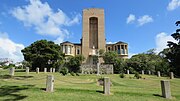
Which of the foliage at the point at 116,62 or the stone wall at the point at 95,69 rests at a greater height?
the foliage at the point at 116,62

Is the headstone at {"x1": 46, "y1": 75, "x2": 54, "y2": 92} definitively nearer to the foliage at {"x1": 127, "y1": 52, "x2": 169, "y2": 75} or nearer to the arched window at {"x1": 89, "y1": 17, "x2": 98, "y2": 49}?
the foliage at {"x1": 127, "y1": 52, "x2": 169, "y2": 75}

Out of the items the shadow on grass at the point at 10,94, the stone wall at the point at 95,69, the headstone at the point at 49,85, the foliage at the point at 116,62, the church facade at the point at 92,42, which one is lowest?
the shadow on grass at the point at 10,94

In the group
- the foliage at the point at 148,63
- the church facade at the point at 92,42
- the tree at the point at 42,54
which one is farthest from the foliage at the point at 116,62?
the tree at the point at 42,54

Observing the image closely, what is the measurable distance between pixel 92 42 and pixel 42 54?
2248 cm

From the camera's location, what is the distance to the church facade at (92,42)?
195 ft

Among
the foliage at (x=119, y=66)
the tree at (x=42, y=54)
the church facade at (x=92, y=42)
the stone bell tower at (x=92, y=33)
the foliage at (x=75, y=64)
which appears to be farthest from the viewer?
the stone bell tower at (x=92, y=33)

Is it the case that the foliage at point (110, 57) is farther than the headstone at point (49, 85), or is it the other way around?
the foliage at point (110, 57)

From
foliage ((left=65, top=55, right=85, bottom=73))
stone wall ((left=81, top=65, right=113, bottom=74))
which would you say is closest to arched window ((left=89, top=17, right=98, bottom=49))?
foliage ((left=65, top=55, right=85, bottom=73))

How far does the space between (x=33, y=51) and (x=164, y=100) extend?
3894 cm

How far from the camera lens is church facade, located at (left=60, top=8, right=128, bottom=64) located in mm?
A: 59406

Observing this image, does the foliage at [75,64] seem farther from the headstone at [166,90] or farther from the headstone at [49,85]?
the headstone at [166,90]

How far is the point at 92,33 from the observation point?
63.3 meters

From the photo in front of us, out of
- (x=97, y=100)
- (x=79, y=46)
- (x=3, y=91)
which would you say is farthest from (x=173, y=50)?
(x=79, y=46)

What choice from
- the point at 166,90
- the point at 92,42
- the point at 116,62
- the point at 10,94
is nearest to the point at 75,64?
the point at 116,62
